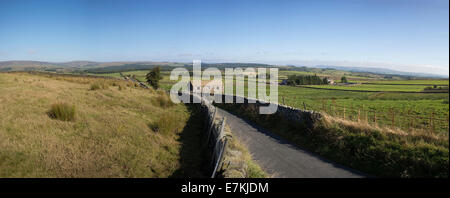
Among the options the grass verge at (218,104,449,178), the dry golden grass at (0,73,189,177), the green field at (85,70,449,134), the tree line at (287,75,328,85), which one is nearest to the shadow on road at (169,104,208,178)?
the dry golden grass at (0,73,189,177)

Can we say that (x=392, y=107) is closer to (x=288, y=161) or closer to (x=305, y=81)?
(x=288, y=161)

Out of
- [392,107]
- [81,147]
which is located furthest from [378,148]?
[392,107]

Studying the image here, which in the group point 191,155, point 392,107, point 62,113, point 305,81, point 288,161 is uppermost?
point 305,81

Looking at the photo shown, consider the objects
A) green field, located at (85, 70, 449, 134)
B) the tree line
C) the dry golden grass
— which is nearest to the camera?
the dry golden grass

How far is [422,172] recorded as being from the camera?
776cm

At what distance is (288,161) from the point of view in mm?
9531

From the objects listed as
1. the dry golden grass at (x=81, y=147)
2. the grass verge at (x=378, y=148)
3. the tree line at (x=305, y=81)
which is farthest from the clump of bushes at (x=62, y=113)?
the tree line at (x=305, y=81)

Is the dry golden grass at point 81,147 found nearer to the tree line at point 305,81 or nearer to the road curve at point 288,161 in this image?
the road curve at point 288,161

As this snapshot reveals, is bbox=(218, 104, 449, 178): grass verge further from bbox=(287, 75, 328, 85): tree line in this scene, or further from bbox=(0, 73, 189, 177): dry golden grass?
bbox=(287, 75, 328, 85): tree line

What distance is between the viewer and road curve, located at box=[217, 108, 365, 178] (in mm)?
8281
